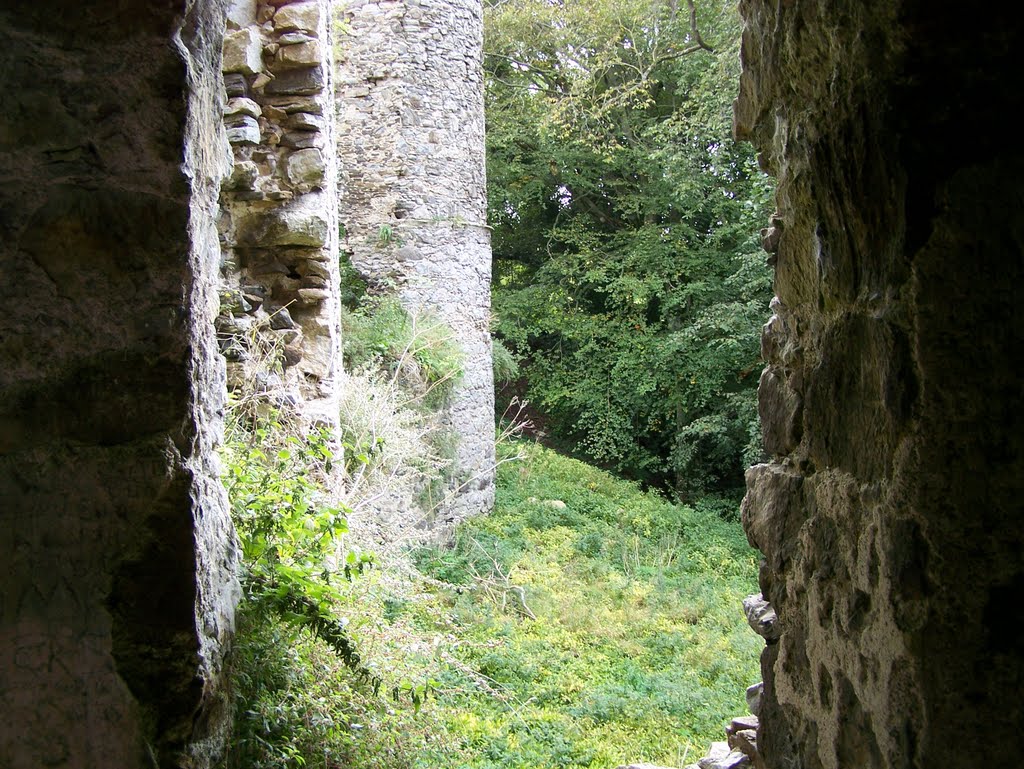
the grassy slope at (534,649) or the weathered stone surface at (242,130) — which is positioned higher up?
the weathered stone surface at (242,130)

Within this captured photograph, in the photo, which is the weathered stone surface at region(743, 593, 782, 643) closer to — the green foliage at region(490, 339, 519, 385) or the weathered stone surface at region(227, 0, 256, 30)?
the weathered stone surface at region(227, 0, 256, 30)

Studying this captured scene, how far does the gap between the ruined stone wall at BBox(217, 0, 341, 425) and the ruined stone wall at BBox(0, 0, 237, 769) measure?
3.03m

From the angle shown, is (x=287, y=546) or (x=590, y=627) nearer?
(x=287, y=546)

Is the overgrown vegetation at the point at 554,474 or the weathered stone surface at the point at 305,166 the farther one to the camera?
the weathered stone surface at the point at 305,166

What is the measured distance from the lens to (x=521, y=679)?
5.52 metres

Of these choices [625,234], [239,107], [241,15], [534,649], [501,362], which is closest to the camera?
[239,107]

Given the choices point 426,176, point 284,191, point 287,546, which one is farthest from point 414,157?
point 287,546

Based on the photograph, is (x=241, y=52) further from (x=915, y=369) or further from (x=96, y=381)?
(x=915, y=369)

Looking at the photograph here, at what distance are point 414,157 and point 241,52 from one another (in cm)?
430

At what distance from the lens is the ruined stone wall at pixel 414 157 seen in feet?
29.0

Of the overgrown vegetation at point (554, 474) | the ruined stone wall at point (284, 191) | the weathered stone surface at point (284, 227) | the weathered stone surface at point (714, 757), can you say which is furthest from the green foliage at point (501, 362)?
the weathered stone surface at point (714, 757)

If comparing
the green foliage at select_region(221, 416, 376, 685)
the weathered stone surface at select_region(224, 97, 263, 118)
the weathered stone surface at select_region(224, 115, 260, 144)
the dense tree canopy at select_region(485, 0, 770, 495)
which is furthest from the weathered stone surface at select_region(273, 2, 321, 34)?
the dense tree canopy at select_region(485, 0, 770, 495)

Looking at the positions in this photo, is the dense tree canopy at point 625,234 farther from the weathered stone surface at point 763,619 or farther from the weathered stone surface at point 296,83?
the weathered stone surface at point 763,619

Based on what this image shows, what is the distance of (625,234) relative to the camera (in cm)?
1347
